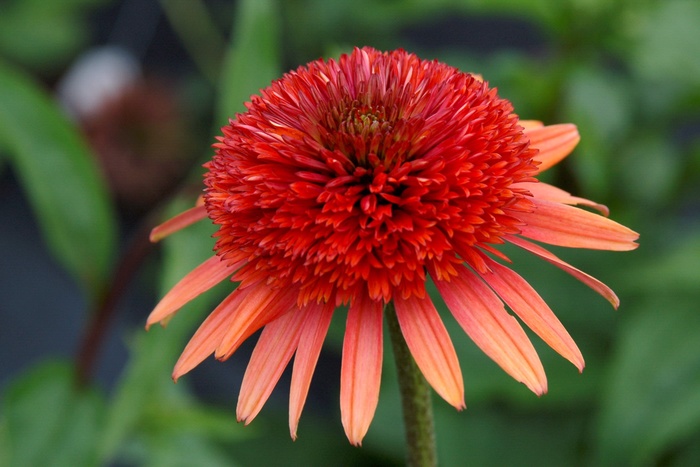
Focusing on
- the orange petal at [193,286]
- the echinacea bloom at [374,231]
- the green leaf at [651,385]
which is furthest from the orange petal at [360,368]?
the green leaf at [651,385]

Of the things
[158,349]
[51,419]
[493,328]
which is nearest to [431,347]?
[493,328]

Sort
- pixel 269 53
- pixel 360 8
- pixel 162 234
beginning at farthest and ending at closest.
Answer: pixel 360 8 → pixel 269 53 → pixel 162 234

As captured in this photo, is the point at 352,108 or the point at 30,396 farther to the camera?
the point at 30,396

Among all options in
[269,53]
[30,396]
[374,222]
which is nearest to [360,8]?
[269,53]

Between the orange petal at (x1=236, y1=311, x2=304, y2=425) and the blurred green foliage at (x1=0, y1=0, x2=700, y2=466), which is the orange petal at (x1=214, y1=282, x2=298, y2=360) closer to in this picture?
the orange petal at (x1=236, y1=311, x2=304, y2=425)

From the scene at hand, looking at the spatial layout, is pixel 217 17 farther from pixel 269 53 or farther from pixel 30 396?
pixel 30 396

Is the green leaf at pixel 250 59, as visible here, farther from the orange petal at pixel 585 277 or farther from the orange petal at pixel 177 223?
the orange petal at pixel 585 277

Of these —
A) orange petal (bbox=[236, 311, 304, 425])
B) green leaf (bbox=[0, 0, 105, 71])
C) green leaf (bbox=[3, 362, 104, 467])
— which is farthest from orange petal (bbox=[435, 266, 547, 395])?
green leaf (bbox=[0, 0, 105, 71])
